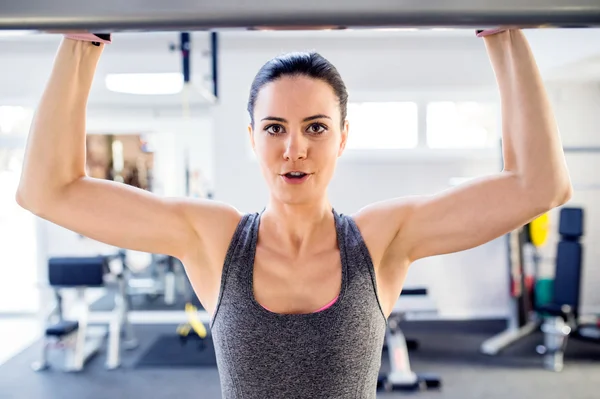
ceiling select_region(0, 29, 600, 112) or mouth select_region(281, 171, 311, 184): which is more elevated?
ceiling select_region(0, 29, 600, 112)

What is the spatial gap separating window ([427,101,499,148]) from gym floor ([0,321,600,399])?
190cm

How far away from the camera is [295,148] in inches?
28.5

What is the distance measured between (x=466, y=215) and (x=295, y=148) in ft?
1.06

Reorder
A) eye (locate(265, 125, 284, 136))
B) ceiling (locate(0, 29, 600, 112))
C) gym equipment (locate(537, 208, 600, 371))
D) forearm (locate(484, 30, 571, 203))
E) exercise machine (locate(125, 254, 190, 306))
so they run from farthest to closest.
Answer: exercise machine (locate(125, 254, 190, 306))
ceiling (locate(0, 29, 600, 112))
gym equipment (locate(537, 208, 600, 371))
eye (locate(265, 125, 284, 136))
forearm (locate(484, 30, 571, 203))

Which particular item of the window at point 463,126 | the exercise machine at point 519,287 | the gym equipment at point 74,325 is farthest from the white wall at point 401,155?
the gym equipment at point 74,325

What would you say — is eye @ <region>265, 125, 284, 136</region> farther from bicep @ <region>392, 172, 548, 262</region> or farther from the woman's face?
bicep @ <region>392, 172, 548, 262</region>

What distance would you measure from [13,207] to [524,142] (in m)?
5.09

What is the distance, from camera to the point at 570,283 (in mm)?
3604

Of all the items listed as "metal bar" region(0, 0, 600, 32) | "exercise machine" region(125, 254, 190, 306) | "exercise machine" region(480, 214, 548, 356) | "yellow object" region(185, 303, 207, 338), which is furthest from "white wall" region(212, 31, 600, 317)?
"metal bar" region(0, 0, 600, 32)

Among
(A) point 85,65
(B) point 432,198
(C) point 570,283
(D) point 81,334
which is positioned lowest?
(D) point 81,334

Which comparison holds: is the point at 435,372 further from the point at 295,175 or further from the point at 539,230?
the point at 295,175

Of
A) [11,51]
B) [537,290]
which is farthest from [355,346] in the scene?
[11,51]

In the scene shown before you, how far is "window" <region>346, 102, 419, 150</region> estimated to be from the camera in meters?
4.29

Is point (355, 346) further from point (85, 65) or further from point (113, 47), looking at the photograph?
point (113, 47)
